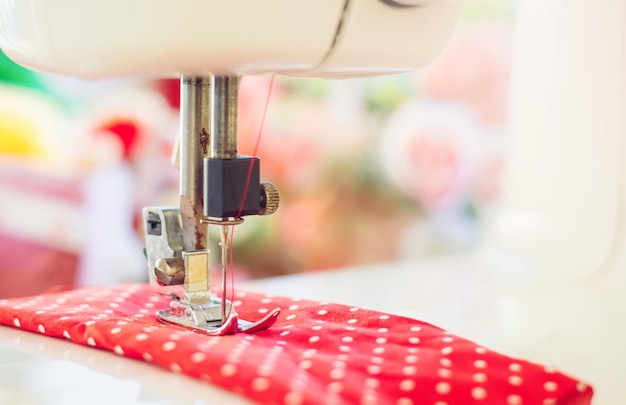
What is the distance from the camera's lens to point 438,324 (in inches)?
50.4

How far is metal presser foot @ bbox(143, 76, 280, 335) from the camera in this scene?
34.1 inches

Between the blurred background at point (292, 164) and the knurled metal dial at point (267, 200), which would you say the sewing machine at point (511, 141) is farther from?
the blurred background at point (292, 164)

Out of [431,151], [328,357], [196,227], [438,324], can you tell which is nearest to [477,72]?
[431,151]

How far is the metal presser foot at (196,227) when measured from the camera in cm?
87

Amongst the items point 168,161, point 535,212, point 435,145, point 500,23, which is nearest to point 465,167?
point 435,145

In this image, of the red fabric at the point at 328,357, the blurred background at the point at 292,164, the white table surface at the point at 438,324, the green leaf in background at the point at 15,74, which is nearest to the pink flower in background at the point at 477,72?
the blurred background at the point at 292,164

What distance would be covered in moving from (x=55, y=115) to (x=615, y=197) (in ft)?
3.55

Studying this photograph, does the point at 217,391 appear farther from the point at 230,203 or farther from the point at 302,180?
the point at 302,180

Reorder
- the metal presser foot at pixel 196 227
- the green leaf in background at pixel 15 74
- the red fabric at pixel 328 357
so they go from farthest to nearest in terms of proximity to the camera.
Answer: the green leaf in background at pixel 15 74
the metal presser foot at pixel 196 227
the red fabric at pixel 328 357

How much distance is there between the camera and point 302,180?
80.6 inches

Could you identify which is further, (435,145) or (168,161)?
(435,145)

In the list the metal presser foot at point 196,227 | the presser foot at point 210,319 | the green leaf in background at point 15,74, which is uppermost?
the green leaf in background at point 15,74

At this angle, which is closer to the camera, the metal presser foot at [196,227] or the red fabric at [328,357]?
the red fabric at [328,357]

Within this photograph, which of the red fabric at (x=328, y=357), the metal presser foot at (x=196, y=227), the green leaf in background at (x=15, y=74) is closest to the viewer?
the red fabric at (x=328, y=357)
